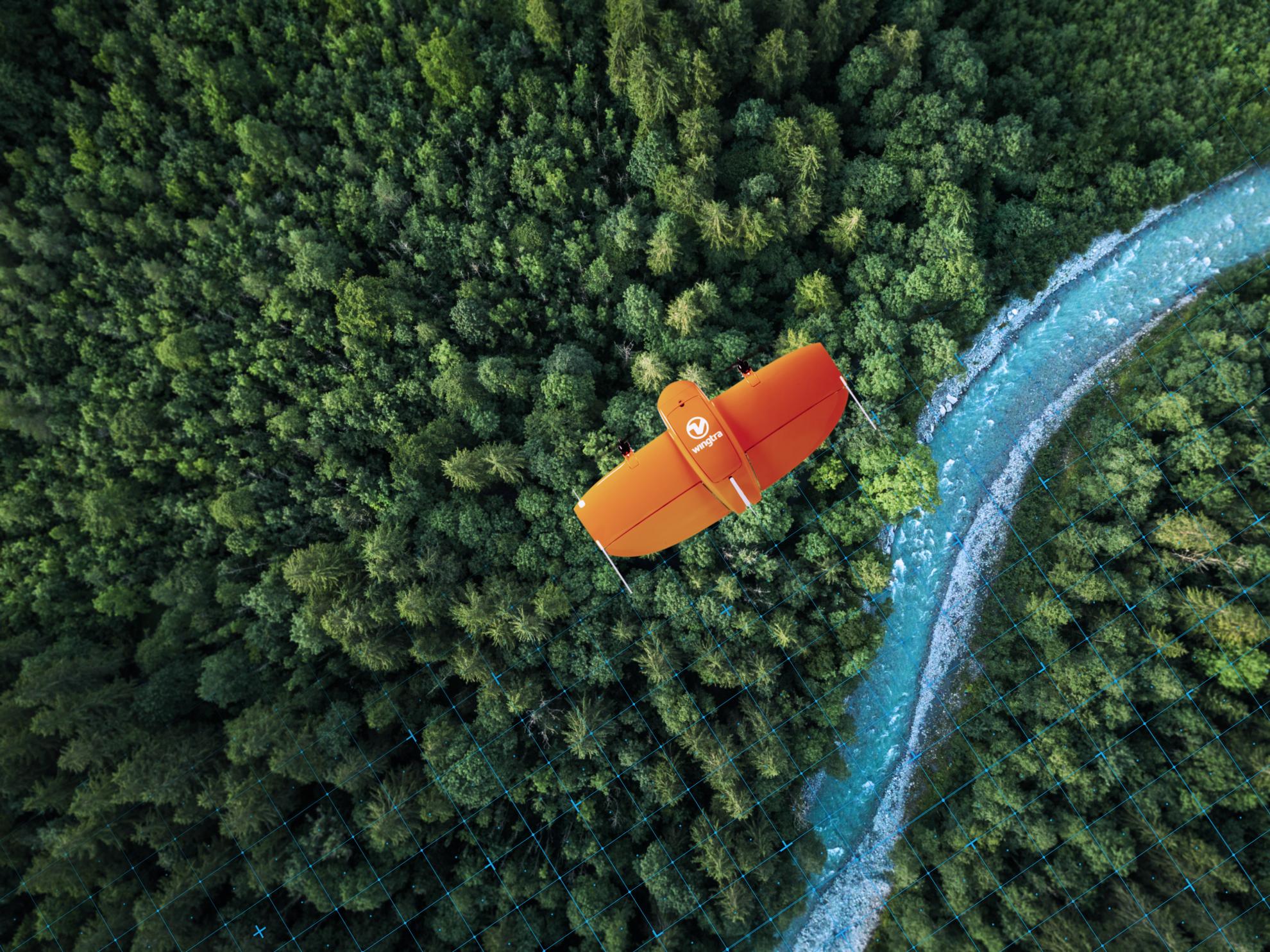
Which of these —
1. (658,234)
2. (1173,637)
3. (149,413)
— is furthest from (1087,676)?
(149,413)

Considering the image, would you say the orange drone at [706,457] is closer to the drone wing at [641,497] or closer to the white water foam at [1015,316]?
the drone wing at [641,497]

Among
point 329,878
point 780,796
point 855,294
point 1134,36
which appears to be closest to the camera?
point 329,878

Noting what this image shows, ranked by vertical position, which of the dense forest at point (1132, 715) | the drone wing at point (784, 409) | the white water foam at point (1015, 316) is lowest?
the dense forest at point (1132, 715)

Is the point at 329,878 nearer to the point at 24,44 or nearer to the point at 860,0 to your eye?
the point at 24,44

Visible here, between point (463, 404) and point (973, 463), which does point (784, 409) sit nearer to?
point (463, 404)

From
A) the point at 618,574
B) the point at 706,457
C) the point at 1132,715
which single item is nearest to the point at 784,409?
the point at 706,457

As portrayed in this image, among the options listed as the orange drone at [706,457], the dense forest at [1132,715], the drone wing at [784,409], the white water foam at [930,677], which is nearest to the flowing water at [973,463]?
the white water foam at [930,677]

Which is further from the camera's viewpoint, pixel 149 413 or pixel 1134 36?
pixel 1134 36
